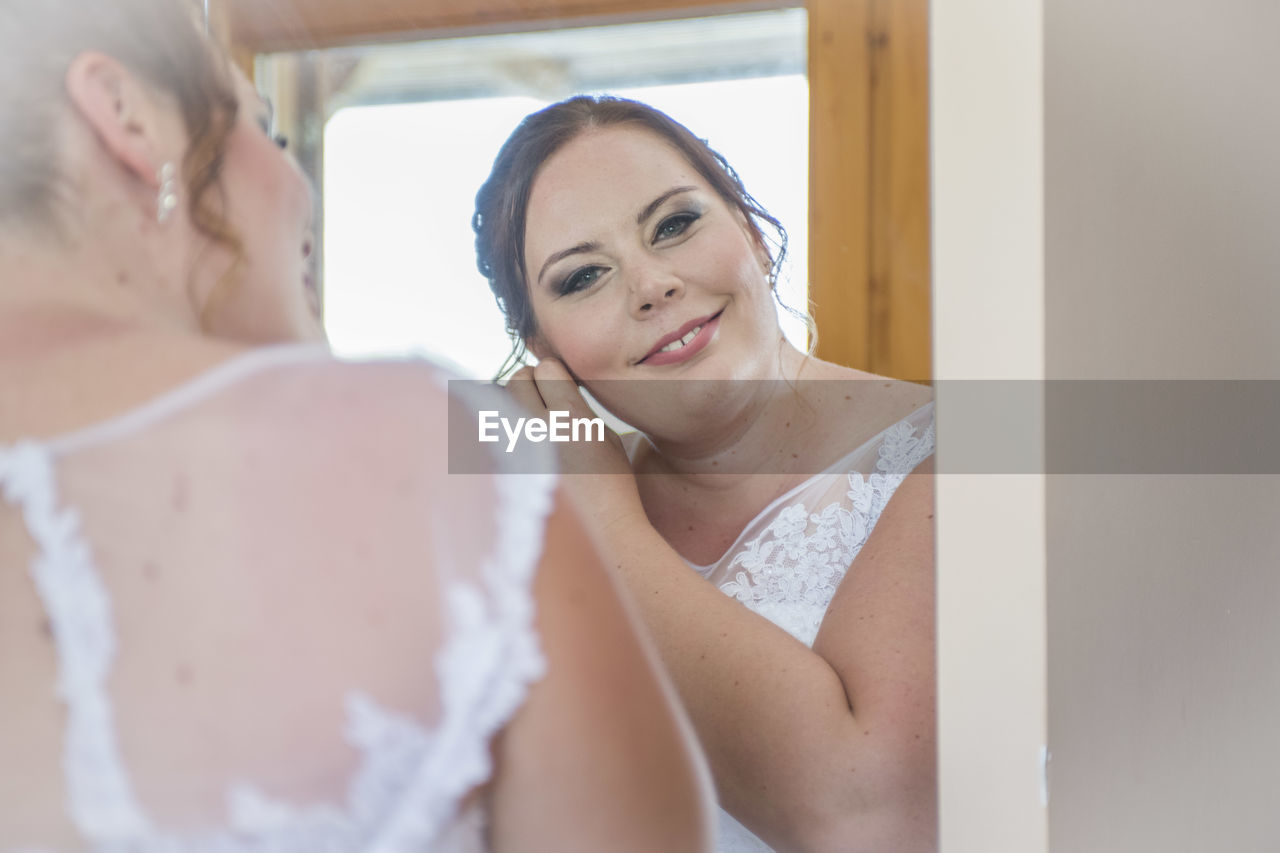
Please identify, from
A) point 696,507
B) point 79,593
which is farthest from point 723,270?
point 79,593

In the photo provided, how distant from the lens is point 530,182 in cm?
61

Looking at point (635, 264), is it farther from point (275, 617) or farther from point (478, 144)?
point (275, 617)

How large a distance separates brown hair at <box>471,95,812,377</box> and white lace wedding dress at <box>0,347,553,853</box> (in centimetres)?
14

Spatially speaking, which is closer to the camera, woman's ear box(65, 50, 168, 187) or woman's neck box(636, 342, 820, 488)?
woman's ear box(65, 50, 168, 187)

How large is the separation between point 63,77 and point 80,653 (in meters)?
0.31

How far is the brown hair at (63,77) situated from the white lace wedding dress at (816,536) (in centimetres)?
37

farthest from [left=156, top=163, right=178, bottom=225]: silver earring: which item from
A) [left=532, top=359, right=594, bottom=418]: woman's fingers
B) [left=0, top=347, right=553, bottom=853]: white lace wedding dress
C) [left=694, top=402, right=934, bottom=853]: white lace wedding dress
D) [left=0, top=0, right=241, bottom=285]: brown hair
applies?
[left=694, top=402, right=934, bottom=853]: white lace wedding dress

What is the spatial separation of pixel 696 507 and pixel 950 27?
1.09 ft

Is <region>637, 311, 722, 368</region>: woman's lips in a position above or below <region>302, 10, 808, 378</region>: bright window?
below

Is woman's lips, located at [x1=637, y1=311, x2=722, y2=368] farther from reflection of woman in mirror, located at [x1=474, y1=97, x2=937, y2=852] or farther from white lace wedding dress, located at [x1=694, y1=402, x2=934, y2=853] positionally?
white lace wedding dress, located at [x1=694, y1=402, x2=934, y2=853]

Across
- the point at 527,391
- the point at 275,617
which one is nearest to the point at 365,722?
the point at 275,617

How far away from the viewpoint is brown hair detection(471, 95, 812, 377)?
60 centimetres

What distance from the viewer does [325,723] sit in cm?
48

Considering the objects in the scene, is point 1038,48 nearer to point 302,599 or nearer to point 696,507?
point 696,507
